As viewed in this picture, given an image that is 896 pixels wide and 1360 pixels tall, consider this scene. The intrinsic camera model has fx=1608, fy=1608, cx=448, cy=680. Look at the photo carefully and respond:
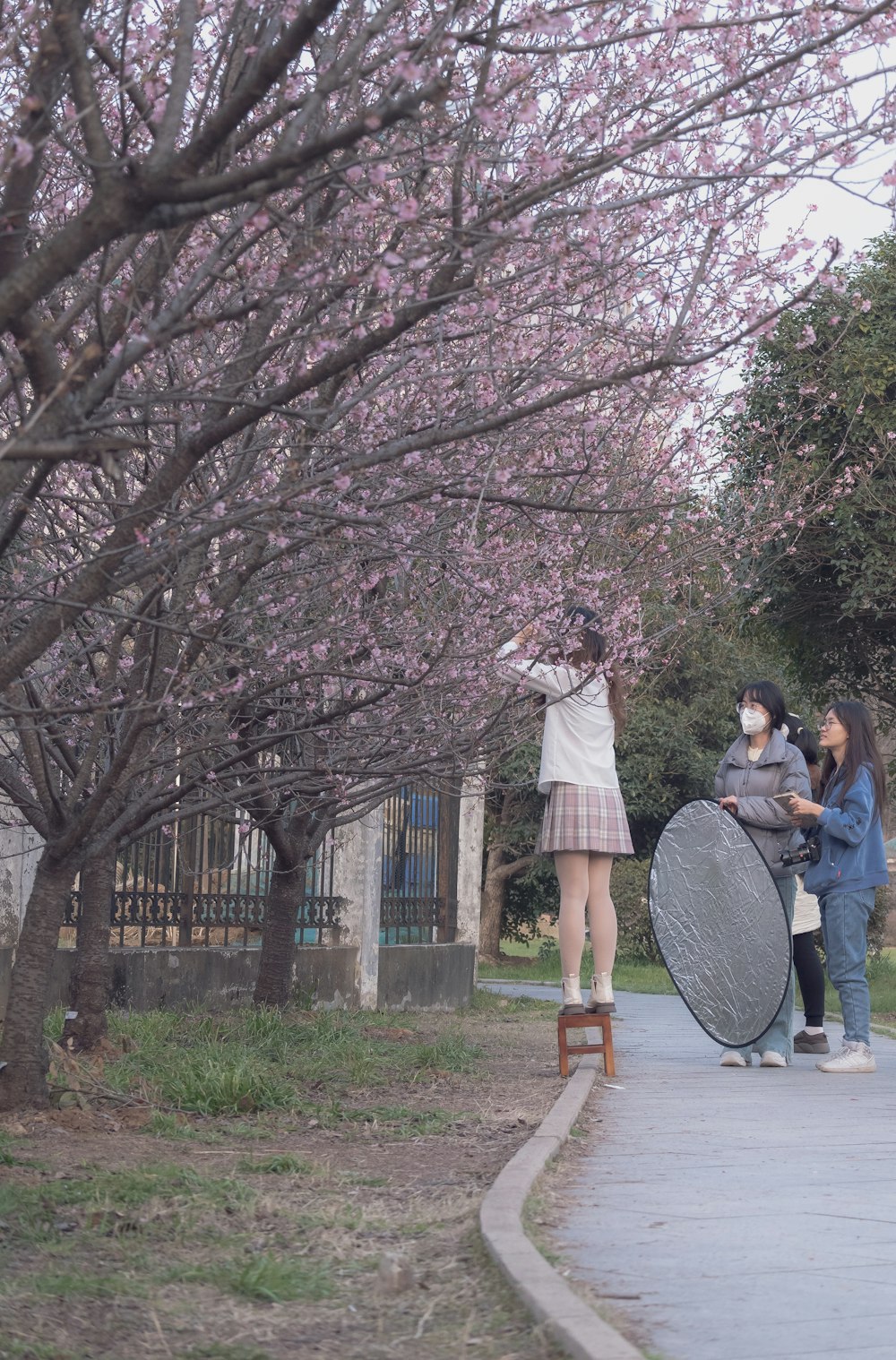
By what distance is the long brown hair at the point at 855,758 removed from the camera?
8414 millimetres

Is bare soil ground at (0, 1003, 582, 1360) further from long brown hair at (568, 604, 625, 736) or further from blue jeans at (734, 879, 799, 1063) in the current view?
long brown hair at (568, 604, 625, 736)

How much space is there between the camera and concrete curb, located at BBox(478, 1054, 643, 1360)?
10.5 ft

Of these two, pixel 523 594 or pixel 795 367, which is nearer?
pixel 523 594

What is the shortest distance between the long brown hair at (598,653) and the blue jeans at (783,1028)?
137 centimetres

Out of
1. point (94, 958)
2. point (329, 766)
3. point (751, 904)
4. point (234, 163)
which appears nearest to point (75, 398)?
point (234, 163)

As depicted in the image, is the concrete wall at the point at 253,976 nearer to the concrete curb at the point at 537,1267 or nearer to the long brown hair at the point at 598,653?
the long brown hair at the point at 598,653

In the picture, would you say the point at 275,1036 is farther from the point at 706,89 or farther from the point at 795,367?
the point at 795,367

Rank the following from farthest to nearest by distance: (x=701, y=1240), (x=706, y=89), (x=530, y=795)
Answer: (x=530, y=795) < (x=706, y=89) < (x=701, y=1240)

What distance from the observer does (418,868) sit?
559 inches

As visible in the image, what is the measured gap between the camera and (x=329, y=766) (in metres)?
7.52

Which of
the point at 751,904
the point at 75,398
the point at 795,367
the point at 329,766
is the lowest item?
the point at 751,904

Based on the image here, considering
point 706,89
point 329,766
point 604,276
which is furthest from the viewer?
point 329,766

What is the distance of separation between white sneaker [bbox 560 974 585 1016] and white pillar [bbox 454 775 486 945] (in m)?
6.56

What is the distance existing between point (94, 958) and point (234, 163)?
13.6ft
